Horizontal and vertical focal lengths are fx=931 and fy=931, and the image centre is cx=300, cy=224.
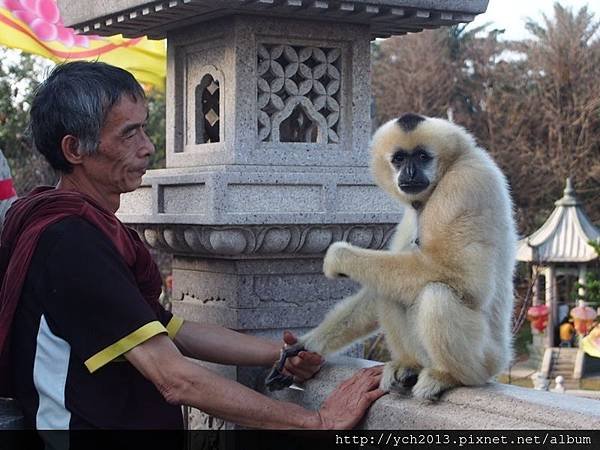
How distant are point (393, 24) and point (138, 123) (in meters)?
1.52

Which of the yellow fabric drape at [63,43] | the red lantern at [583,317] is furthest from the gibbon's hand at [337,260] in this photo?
the red lantern at [583,317]

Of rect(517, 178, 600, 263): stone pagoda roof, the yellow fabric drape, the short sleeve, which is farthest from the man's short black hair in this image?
rect(517, 178, 600, 263): stone pagoda roof

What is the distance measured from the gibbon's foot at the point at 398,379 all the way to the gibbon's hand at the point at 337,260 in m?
0.36

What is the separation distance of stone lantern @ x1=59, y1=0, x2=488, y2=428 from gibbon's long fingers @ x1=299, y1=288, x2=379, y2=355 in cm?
41

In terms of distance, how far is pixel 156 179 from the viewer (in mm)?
3826

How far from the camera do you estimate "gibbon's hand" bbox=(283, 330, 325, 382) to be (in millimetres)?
3184

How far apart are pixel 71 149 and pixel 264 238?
3.28ft

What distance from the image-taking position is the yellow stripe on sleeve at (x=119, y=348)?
2.39 meters

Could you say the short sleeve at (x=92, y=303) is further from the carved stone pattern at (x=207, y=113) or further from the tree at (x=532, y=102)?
the tree at (x=532, y=102)

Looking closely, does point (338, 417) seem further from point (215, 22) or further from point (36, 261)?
point (215, 22)

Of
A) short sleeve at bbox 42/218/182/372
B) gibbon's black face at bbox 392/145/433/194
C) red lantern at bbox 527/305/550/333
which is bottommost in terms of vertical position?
red lantern at bbox 527/305/550/333

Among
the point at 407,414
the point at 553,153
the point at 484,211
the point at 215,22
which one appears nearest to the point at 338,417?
the point at 407,414

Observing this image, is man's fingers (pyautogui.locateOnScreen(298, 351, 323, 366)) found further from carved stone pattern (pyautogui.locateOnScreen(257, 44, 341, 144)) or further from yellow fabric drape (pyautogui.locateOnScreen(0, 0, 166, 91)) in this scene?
yellow fabric drape (pyautogui.locateOnScreen(0, 0, 166, 91))

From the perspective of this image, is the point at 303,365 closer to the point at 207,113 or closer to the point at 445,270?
the point at 445,270
